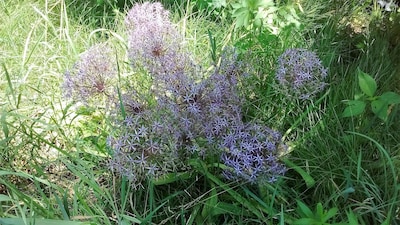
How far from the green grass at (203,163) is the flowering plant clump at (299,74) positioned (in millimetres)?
89

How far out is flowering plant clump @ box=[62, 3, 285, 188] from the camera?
1455 millimetres

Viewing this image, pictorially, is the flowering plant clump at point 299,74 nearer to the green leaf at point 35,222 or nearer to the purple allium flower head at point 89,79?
the purple allium flower head at point 89,79

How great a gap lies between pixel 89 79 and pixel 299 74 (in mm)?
627

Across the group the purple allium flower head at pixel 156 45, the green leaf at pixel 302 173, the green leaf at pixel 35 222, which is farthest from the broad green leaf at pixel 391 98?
the green leaf at pixel 35 222

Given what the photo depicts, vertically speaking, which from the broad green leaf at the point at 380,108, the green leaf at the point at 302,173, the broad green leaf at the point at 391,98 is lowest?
the green leaf at the point at 302,173

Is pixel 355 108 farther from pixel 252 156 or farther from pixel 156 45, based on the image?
pixel 156 45

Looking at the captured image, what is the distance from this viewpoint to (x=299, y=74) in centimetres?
158

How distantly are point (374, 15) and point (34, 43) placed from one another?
143 centimetres

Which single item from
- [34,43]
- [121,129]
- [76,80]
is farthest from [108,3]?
[121,129]

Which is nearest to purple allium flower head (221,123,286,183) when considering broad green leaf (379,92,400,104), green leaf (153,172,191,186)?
green leaf (153,172,191,186)

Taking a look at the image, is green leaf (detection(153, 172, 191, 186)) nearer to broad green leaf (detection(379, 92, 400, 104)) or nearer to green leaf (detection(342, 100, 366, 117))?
green leaf (detection(342, 100, 366, 117))

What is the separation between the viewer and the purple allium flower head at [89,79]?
63.7 inches

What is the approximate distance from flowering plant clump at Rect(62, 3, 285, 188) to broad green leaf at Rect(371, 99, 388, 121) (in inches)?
12.0

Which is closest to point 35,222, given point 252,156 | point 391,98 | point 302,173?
point 252,156
